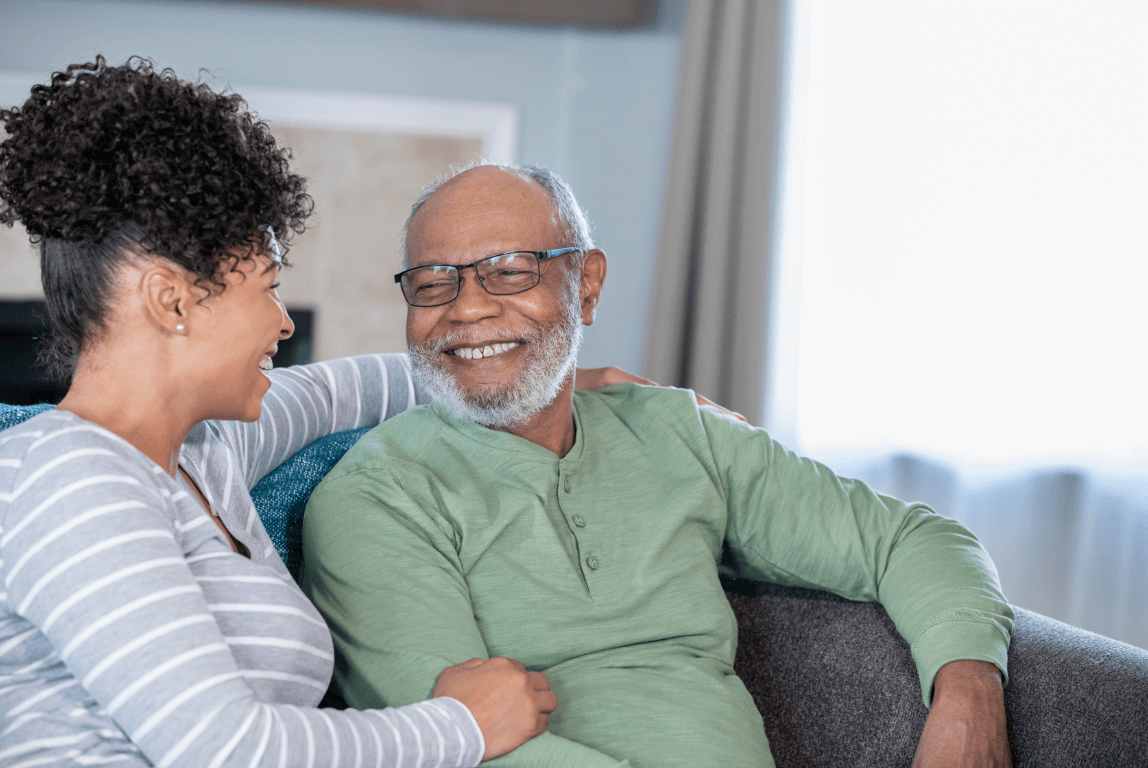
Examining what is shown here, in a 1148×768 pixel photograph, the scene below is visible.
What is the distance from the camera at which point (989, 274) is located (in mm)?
2404

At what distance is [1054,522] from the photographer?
2.36 metres

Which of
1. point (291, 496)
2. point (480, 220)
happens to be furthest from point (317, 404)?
point (480, 220)

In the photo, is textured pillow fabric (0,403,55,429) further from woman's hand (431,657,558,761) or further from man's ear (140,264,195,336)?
woman's hand (431,657,558,761)

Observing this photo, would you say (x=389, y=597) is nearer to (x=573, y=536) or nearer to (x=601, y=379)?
(x=573, y=536)

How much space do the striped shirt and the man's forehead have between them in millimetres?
544

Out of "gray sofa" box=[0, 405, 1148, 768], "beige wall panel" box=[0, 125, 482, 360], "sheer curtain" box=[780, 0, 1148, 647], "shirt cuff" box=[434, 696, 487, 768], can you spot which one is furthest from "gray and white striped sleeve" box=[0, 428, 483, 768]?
"beige wall panel" box=[0, 125, 482, 360]

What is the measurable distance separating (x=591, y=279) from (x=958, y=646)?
31.9 inches

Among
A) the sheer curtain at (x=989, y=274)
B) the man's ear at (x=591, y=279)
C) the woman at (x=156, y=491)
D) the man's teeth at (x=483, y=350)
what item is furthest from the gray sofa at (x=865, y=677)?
the sheer curtain at (x=989, y=274)

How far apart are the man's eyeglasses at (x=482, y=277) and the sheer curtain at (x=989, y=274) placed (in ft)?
5.01

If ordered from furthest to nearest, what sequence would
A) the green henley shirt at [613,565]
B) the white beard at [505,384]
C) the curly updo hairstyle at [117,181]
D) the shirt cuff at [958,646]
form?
the white beard at [505,384] → the shirt cuff at [958,646] → the green henley shirt at [613,565] → the curly updo hairstyle at [117,181]

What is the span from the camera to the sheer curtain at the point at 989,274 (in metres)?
2.21

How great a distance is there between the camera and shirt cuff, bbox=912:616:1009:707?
122 centimetres

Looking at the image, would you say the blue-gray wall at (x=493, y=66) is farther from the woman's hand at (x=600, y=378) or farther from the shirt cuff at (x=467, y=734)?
the shirt cuff at (x=467, y=734)

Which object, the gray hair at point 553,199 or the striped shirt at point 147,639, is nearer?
the striped shirt at point 147,639
